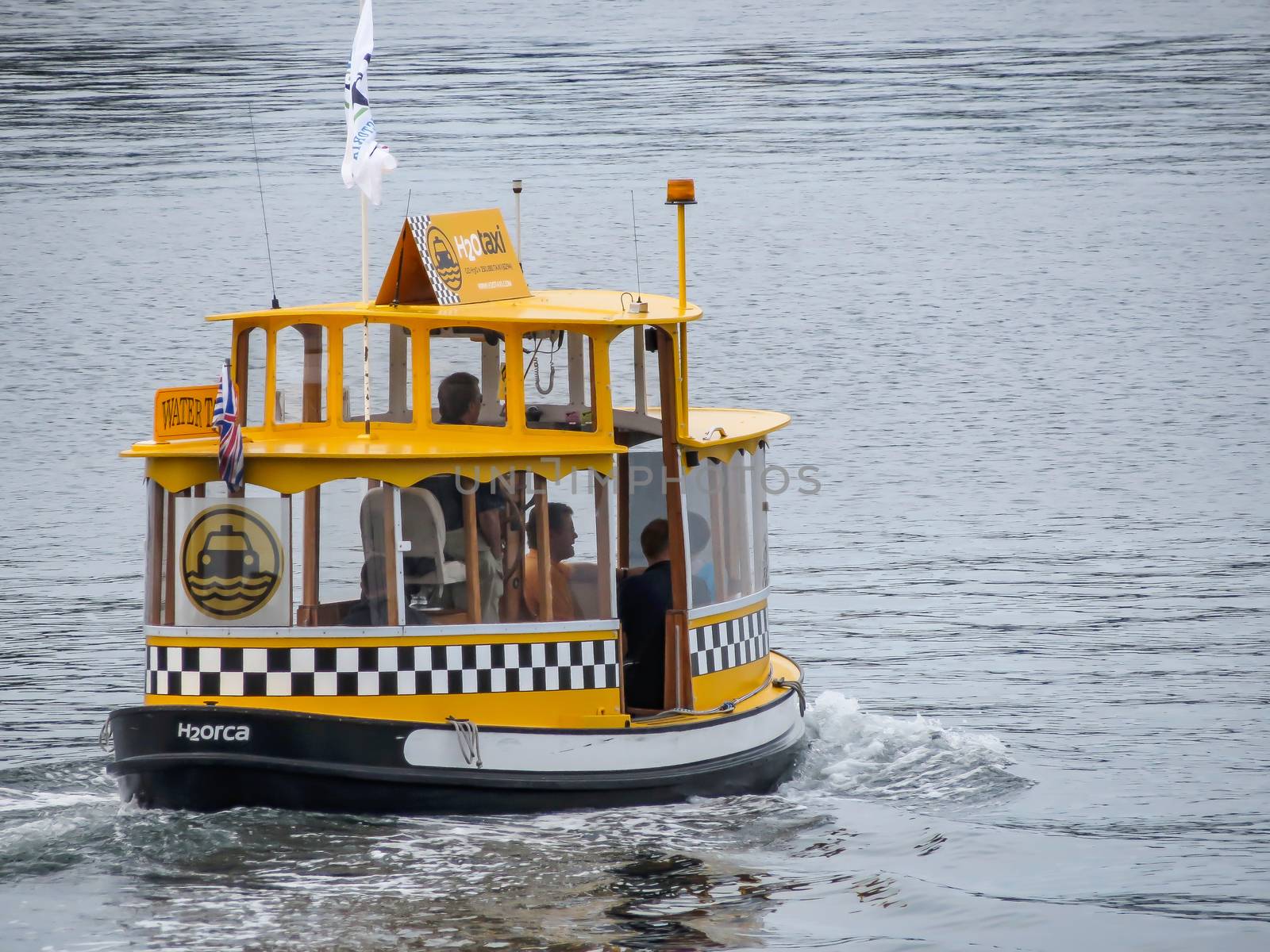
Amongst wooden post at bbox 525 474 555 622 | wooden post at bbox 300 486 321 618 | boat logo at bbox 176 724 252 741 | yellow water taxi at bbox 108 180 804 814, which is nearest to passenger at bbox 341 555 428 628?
yellow water taxi at bbox 108 180 804 814

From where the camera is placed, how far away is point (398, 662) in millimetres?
9797

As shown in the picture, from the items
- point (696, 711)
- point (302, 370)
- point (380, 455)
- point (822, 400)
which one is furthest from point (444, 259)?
point (822, 400)

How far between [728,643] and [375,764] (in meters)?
2.60

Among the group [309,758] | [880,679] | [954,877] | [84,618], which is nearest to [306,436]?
[309,758]

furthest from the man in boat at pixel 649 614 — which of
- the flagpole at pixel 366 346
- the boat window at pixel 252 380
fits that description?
the boat window at pixel 252 380

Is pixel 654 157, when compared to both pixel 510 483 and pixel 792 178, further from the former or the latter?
pixel 510 483

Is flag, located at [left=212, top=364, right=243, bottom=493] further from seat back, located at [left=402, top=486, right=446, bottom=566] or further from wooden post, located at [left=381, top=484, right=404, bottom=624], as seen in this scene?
seat back, located at [left=402, top=486, right=446, bottom=566]

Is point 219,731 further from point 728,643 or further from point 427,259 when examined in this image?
point 728,643

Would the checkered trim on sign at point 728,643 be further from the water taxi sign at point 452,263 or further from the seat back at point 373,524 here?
the water taxi sign at point 452,263

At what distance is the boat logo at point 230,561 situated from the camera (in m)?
9.66

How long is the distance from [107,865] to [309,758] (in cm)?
120

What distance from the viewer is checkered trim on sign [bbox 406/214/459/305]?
10.2 m

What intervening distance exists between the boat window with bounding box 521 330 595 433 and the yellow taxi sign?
1.97m

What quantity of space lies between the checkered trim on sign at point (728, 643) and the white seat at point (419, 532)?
1.71 metres
